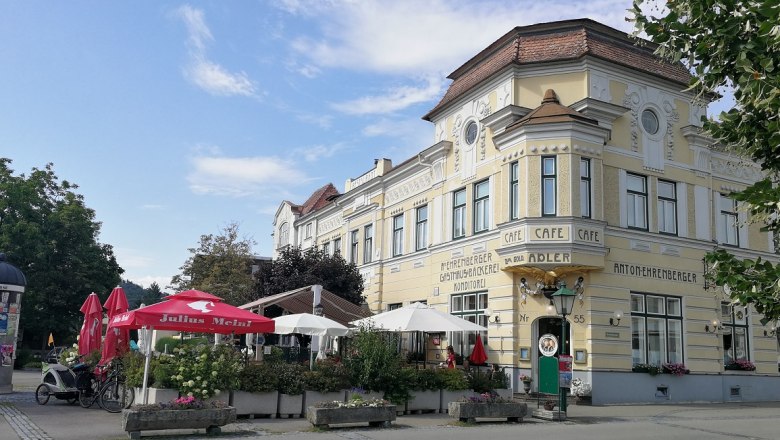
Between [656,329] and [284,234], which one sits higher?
[284,234]

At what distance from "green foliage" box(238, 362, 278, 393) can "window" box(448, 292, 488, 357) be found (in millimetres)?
9849

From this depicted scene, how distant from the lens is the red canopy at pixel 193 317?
1359 centimetres

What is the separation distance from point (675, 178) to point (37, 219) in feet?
116

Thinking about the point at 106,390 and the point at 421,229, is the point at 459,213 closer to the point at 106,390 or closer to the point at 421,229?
the point at 421,229

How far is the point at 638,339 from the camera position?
22.2 meters

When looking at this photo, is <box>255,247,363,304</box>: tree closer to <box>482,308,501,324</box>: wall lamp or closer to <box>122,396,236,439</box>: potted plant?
<box>482,308,501,324</box>: wall lamp

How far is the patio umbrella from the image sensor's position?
13594 mm

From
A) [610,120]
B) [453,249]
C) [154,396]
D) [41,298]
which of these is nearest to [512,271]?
[453,249]

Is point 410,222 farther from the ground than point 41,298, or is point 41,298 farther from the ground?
point 410,222

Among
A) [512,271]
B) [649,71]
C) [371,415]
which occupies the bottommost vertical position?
[371,415]

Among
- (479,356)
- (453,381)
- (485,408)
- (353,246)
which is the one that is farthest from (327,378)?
(353,246)

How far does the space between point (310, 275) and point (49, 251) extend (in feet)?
65.0

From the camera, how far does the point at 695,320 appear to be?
76.9 ft

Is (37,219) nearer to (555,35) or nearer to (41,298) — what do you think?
(41,298)
